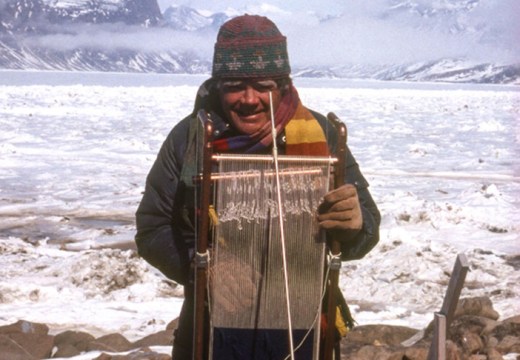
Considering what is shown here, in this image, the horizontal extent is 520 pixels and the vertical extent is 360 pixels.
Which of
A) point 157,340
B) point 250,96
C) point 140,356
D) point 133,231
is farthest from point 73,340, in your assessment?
point 133,231

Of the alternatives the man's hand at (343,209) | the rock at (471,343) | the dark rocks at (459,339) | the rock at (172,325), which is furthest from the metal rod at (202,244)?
the rock at (172,325)

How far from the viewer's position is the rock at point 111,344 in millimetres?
5094

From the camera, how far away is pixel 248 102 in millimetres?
2170

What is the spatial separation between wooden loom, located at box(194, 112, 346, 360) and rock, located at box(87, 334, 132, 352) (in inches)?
120

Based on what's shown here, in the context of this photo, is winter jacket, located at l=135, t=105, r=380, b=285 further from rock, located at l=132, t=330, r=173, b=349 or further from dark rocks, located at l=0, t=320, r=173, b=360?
rock, located at l=132, t=330, r=173, b=349

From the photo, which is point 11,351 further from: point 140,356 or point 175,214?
point 175,214

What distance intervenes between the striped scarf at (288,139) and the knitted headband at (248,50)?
14 centimetres

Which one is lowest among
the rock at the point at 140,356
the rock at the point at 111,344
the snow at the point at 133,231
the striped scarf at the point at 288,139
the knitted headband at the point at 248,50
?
the snow at the point at 133,231

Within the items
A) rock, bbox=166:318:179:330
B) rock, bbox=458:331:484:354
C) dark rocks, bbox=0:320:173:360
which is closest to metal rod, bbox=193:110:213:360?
dark rocks, bbox=0:320:173:360

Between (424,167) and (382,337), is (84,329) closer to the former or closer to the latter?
(382,337)

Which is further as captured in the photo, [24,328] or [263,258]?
[24,328]

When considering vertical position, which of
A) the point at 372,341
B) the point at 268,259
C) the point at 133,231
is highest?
the point at 268,259

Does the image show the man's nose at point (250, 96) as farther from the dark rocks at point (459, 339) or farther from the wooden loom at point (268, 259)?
the dark rocks at point (459, 339)

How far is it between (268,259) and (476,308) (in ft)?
12.6
